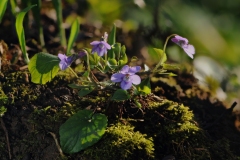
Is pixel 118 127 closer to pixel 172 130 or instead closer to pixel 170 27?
pixel 172 130

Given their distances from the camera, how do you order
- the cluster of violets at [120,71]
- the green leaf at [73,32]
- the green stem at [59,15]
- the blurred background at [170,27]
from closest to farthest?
1. the cluster of violets at [120,71]
2. the green leaf at [73,32]
3. the green stem at [59,15]
4. the blurred background at [170,27]

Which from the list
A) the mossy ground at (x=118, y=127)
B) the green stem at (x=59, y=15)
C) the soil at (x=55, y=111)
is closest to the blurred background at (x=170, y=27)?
the green stem at (x=59, y=15)

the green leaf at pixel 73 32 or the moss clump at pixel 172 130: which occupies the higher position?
the green leaf at pixel 73 32

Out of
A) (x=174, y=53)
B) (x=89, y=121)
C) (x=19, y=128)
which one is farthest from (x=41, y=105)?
(x=174, y=53)

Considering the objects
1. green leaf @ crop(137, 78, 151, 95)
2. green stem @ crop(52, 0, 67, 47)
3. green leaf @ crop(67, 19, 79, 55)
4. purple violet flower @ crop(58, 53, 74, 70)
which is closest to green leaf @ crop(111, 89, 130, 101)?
green leaf @ crop(137, 78, 151, 95)

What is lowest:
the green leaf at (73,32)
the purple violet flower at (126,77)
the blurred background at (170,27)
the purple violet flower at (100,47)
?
the blurred background at (170,27)

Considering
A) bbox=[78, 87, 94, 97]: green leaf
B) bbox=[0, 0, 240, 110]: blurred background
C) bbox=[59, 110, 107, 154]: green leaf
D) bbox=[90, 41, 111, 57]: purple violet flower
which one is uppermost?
bbox=[90, 41, 111, 57]: purple violet flower

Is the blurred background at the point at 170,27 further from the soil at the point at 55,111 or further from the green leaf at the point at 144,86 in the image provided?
the green leaf at the point at 144,86

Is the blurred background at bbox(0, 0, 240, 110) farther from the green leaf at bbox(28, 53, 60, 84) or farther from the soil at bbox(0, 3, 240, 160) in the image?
the green leaf at bbox(28, 53, 60, 84)
